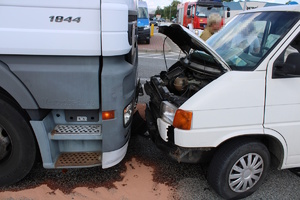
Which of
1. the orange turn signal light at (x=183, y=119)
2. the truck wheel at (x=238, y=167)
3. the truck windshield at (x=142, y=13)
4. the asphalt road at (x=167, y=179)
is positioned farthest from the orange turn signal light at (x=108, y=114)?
the truck windshield at (x=142, y=13)

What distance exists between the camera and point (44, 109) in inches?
110

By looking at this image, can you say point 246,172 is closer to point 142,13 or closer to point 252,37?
point 252,37

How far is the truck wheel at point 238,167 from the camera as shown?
2861mm

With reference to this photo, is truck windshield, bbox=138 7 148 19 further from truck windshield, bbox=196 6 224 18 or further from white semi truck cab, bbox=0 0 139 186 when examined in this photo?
white semi truck cab, bbox=0 0 139 186

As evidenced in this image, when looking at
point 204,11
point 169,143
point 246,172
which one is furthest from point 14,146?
point 204,11

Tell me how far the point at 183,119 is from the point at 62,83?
4.19 feet

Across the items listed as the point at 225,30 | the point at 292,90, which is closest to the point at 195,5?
the point at 225,30

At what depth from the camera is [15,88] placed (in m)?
2.60

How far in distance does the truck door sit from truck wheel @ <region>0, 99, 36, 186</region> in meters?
2.57

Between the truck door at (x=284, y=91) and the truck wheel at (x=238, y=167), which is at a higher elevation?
the truck door at (x=284, y=91)

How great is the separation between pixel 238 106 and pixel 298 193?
151cm

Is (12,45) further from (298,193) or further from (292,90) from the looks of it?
(298,193)

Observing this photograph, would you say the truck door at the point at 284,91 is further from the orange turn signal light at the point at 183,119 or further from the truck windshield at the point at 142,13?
the truck windshield at the point at 142,13

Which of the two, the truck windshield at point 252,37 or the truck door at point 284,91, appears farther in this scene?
the truck windshield at point 252,37
